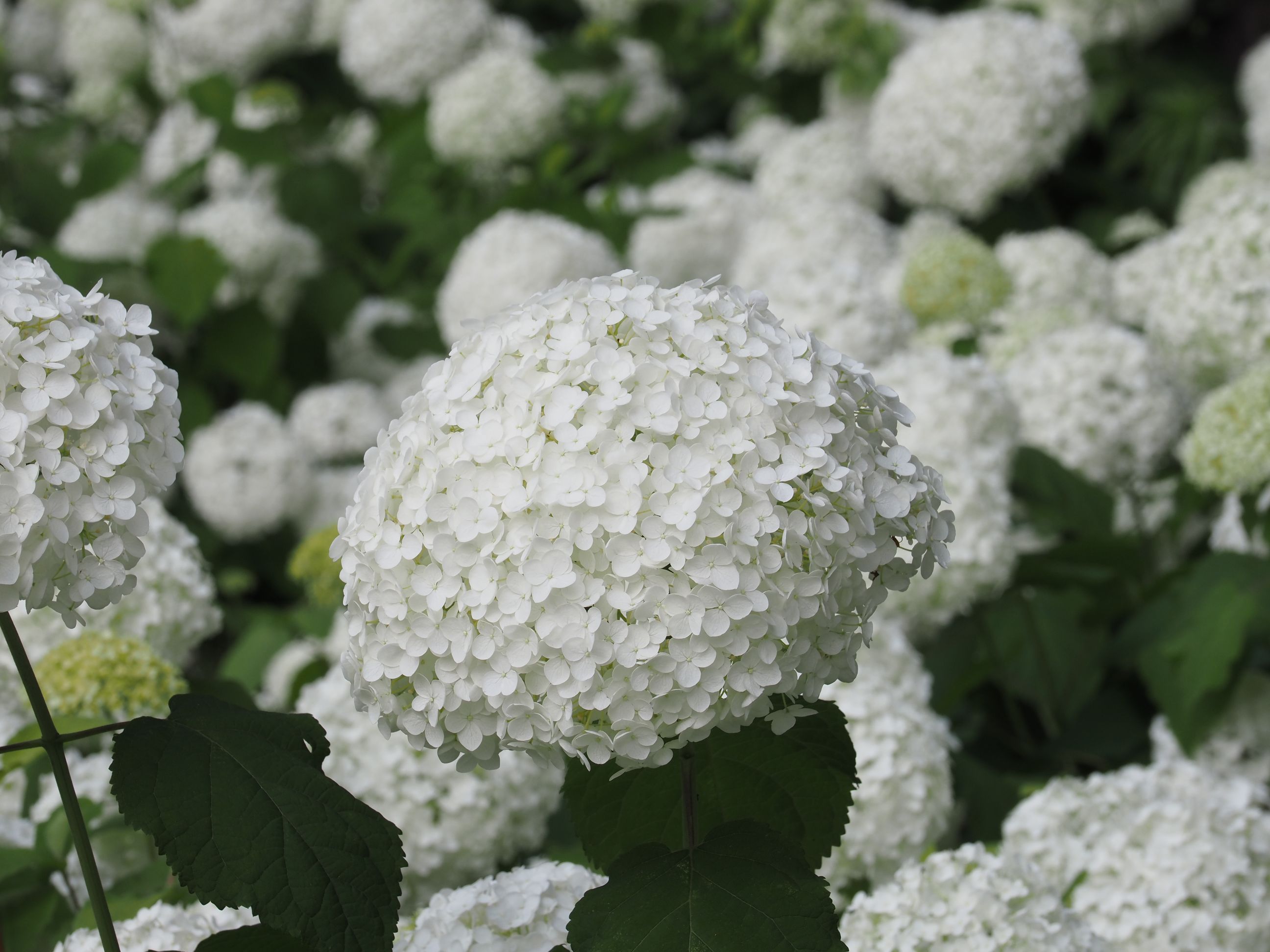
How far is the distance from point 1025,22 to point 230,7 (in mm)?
3275

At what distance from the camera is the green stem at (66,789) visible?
1.27m

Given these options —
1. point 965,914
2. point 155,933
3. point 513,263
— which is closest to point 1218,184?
point 513,263

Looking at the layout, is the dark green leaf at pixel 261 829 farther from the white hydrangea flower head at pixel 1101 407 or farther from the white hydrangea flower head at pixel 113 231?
the white hydrangea flower head at pixel 113 231

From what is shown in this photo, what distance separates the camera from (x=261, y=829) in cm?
124

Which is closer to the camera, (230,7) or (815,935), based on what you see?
(815,935)

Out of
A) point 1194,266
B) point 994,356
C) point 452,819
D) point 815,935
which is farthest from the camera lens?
point 994,356

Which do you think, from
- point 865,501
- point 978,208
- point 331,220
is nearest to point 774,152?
point 978,208

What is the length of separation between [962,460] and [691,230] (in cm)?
223

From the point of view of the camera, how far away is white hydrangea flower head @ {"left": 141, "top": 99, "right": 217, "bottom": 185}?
5.96m

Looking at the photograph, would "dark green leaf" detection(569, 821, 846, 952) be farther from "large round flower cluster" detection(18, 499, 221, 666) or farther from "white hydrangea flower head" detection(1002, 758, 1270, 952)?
"large round flower cluster" detection(18, 499, 221, 666)

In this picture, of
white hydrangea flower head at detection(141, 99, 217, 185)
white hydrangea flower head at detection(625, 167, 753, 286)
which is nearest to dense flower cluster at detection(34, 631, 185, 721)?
white hydrangea flower head at detection(625, 167, 753, 286)

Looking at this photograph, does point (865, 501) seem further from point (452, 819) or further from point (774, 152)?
point (774, 152)

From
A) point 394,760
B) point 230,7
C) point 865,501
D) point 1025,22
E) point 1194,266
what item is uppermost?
point 230,7

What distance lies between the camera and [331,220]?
18.0 feet
